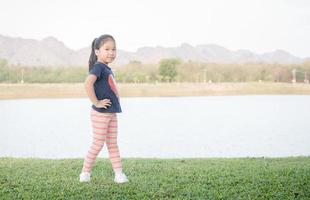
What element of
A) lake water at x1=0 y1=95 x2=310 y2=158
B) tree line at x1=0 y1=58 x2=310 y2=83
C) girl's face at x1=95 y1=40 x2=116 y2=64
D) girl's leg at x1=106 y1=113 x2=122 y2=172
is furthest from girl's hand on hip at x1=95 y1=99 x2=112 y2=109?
tree line at x1=0 y1=58 x2=310 y2=83

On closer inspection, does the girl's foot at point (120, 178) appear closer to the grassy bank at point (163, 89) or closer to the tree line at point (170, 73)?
the grassy bank at point (163, 89)

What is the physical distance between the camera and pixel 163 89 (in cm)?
3341

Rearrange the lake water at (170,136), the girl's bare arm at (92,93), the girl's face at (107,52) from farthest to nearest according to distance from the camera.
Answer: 1. the lake water at (170,136)
2. the girl's face at (107,52)
3. the girl's bare arm at (92,93)

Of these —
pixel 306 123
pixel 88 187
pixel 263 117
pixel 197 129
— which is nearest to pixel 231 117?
pixel 263 117

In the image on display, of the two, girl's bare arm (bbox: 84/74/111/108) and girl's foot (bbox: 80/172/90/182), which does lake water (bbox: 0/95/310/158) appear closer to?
girl's foot (bbox: 80/172/90/182)

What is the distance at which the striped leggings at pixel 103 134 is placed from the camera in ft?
13.2

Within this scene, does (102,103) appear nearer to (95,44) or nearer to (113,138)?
(113,138)

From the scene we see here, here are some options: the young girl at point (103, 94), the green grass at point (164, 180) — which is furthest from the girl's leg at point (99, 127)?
the green grass at point (164, 180)

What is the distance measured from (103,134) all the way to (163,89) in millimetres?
29383

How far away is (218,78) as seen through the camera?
3972cm

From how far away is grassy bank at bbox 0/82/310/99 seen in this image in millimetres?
30922

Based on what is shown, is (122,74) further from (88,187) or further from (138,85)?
(88,187)

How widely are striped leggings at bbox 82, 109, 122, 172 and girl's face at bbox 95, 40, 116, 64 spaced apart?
16.4 inches

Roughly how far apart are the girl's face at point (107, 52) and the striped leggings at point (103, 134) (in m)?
0.42
